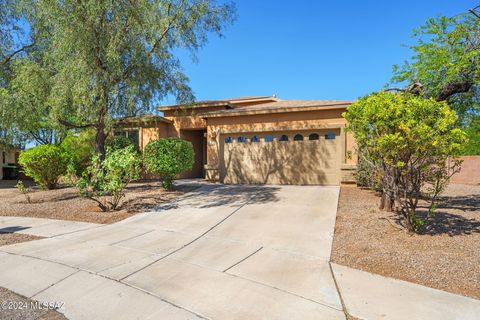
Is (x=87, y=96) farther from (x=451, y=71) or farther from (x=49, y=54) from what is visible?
(x=451, y=71)

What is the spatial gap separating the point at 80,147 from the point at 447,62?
1568cm

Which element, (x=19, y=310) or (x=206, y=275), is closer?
(x=19, y=310)

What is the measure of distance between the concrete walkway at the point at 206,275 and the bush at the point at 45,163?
6.65 metres

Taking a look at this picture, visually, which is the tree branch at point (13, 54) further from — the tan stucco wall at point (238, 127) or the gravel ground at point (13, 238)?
the gravel ground at point (13, 238)

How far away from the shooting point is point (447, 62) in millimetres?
7699

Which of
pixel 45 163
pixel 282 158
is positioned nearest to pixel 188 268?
pixel 282 158

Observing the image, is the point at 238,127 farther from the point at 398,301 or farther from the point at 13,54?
the point at 13,54

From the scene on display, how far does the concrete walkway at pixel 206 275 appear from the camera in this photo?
11.8 feet

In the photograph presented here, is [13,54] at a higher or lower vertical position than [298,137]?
higher

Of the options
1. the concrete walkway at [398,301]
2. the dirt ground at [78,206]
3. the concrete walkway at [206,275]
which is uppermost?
the dirt ground at [78,206]

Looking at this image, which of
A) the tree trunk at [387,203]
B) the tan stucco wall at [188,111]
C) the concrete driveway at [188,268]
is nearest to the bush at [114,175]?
the concrete driveway at [188,268]

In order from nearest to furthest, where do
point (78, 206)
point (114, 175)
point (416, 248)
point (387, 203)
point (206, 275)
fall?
point (206, 275), point (416, 248), point (387, 203), point (114, 175), point (78, 206)

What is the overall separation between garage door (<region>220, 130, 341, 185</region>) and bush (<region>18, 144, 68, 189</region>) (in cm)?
741

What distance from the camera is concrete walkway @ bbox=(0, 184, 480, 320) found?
3586 mm
